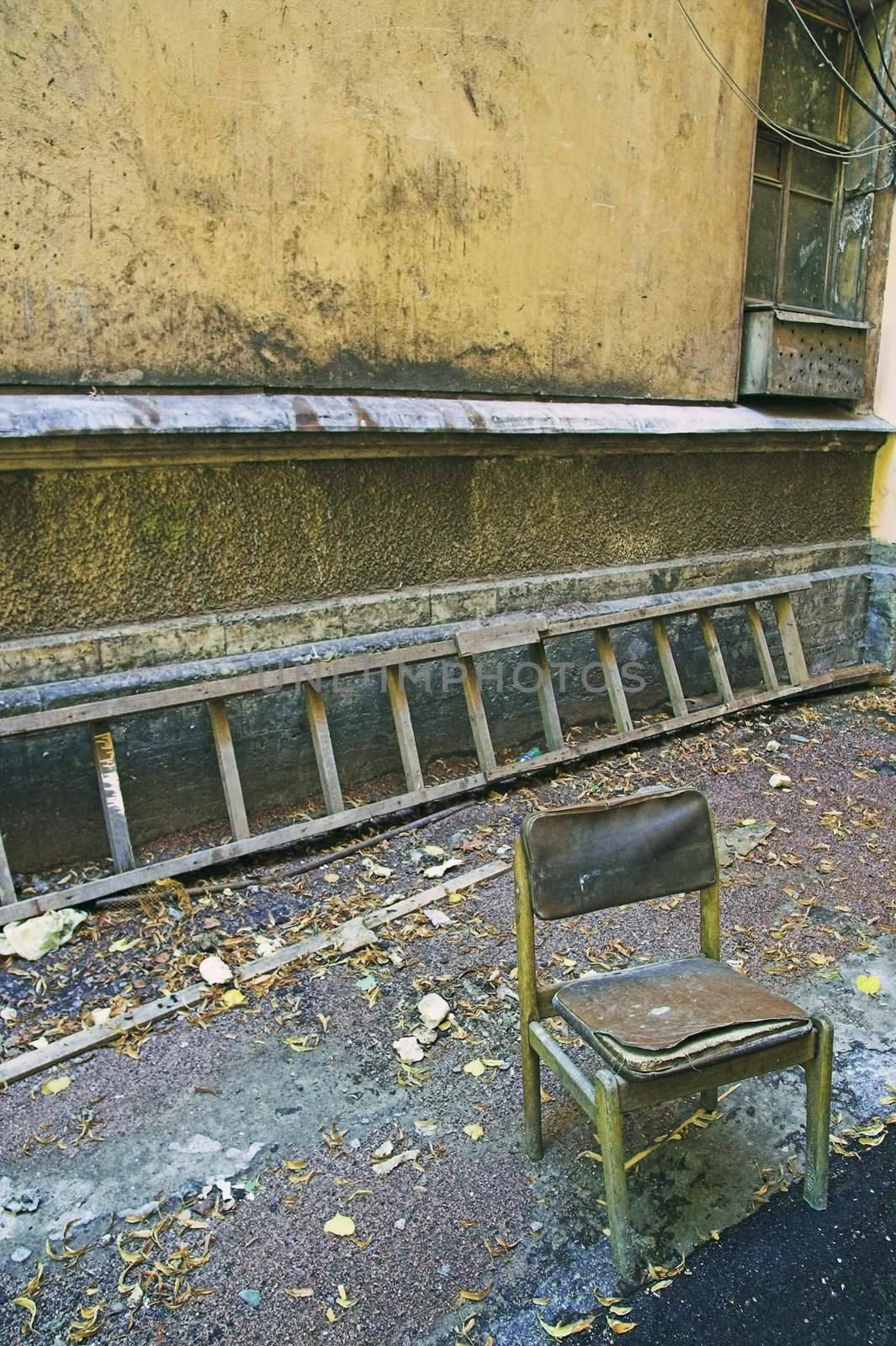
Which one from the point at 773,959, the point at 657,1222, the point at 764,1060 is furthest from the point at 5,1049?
Answer: the point at 773,959

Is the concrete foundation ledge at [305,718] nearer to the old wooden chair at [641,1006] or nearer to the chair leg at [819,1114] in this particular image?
the old wooden chair at [641,1006]

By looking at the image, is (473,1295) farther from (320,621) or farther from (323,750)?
(320,621)

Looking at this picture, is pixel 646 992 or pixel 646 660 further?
pixel 646 660

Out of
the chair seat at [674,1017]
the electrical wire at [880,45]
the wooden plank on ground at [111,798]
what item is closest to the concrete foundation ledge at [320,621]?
the wooden plank on ground at [111,798]

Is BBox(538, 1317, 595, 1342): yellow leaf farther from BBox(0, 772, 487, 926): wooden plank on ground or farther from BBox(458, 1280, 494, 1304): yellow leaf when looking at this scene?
BBox(0, 772, 487, 926): wooden plank on ground

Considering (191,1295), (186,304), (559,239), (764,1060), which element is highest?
(559,239)

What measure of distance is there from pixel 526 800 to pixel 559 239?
2927mm

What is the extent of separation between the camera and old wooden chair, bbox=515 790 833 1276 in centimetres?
209

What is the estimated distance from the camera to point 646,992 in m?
2.38

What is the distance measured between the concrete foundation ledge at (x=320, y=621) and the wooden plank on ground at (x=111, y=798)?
26cm

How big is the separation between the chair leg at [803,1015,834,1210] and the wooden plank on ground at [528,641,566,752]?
2813 mm

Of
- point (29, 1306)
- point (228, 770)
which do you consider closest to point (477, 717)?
point (228, 770)

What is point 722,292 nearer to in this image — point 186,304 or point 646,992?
point 186,304

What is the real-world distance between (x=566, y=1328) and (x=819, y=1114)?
77 centimetres
